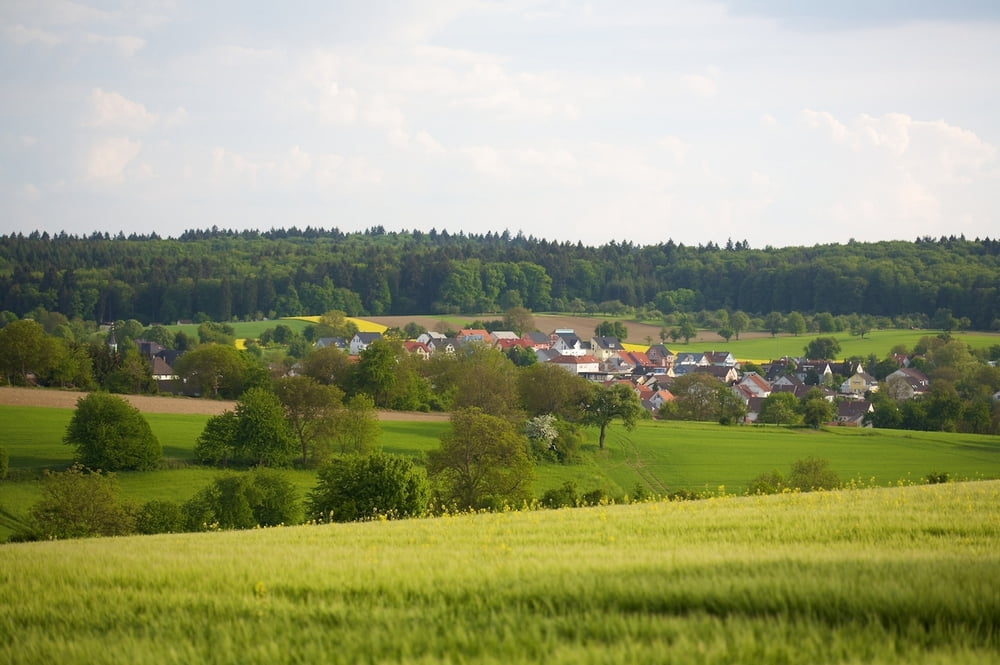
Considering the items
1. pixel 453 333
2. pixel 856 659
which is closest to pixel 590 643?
pixel 856 659

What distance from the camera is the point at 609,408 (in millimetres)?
76625

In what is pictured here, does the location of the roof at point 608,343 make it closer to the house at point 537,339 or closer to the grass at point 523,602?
the house at point 537,339

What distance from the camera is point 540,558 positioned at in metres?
11.2

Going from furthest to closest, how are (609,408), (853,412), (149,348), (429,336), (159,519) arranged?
(429,336)
(149,348)
(853,412)
(609,408)
(159,519)

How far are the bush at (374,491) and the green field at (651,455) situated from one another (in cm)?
2230

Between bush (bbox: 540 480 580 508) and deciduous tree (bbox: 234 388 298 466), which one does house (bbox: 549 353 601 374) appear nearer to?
deciduous tree (bbox: 234 388 298 466)

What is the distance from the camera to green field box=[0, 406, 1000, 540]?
57.7m

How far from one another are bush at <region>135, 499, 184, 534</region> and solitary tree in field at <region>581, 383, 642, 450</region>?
3837 cm

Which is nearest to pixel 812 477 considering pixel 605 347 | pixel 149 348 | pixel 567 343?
pixel 149 348

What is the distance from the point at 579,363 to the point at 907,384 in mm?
46701

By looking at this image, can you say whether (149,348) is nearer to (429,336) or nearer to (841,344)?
(429,336)

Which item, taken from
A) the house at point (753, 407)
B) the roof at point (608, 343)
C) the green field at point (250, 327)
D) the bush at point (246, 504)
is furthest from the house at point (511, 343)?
the bush at point (246, 504)

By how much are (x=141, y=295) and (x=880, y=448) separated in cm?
14730

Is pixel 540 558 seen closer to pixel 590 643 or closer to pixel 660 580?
pixel 660 580
